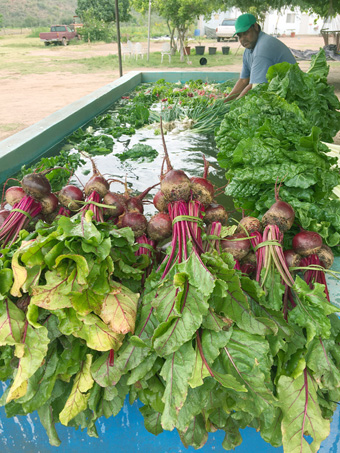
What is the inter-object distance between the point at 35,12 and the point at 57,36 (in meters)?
40.1

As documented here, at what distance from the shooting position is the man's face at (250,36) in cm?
510

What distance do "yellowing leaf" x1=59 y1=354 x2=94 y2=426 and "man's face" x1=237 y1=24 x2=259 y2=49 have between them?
5.24 metres

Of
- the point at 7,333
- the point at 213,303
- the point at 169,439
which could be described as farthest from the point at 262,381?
the point at 7,333

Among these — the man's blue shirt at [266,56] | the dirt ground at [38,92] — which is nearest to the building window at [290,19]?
the dirt ground at [38,92]

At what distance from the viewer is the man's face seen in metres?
5.10

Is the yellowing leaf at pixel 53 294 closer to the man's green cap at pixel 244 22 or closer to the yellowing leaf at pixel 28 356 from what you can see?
the yellowing leaf at pixel 28 356

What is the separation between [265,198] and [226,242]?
513 mm

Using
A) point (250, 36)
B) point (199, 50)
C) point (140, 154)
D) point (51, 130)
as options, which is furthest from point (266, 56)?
point (199, 50)

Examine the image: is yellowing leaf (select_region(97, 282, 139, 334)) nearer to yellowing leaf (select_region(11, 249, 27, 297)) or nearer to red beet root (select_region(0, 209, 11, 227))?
yellowing leaf (select_region(11, 249, 27, 297))

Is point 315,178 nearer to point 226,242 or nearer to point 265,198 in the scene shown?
point 265,198

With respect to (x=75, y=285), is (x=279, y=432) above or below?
below

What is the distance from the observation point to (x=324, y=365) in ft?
4.37

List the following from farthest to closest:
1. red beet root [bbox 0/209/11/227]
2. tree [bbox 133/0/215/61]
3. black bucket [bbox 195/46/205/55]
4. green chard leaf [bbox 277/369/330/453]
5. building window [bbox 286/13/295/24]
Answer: building window [bbox 286/13/295/24] → black bucket [bbox 195/46/205/55] → tree [bbox 133/0/215/61] → red beet root [bbox 0/209/11/227] → green chard leaf [bbox 277/369/330/453]

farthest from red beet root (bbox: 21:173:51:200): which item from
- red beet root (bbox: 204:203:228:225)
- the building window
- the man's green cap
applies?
the building window
